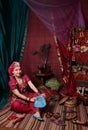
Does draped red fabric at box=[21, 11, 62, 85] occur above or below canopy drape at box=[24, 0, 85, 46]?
below

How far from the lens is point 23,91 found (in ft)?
11.0

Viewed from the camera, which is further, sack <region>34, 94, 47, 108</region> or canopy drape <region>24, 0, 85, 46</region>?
canopy drape <region>24, 0, 85, 46</region>

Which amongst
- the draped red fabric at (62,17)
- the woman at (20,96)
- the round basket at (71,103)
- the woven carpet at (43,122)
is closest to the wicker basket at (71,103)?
the round basket at (71,103)

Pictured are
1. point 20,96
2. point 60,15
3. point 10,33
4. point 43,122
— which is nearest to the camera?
point 43,122

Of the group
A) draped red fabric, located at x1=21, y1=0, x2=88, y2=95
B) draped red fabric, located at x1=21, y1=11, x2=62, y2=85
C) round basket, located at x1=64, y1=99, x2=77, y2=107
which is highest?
draped red fabric, located at x1=21, y1=0, x2=88, y2=95

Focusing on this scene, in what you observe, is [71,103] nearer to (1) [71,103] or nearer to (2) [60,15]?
(1) [71,103]

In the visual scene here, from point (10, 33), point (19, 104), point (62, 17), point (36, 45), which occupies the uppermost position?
point (62, 17)

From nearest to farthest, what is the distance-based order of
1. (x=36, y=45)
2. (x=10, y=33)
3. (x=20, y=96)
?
(x=20, y=96) < (x=10, y=33) < (x=36, y=45)

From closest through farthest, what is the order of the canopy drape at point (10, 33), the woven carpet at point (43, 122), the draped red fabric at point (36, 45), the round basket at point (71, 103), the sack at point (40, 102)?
the woven carpet at point (43, 122) → the sack at point (40, 102) → the round basket at point (71, 103) → the canopy drape at point (10, 33) → the draped red fabric at point (36, 45)

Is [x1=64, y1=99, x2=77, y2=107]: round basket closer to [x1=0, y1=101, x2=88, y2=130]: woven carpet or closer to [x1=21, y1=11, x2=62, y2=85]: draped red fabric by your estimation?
[x1=0, y1=101, x2=88, y2=130]: woven carpet

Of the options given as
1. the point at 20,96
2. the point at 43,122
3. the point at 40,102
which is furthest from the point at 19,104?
the point at 43,122

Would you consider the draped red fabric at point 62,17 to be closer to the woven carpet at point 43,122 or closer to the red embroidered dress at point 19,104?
the woven carpet at point 43,122

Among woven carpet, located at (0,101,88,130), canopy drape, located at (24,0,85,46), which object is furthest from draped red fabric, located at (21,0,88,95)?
woven carpet, located at (0,101,88,130)

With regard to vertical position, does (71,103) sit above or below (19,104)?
below
